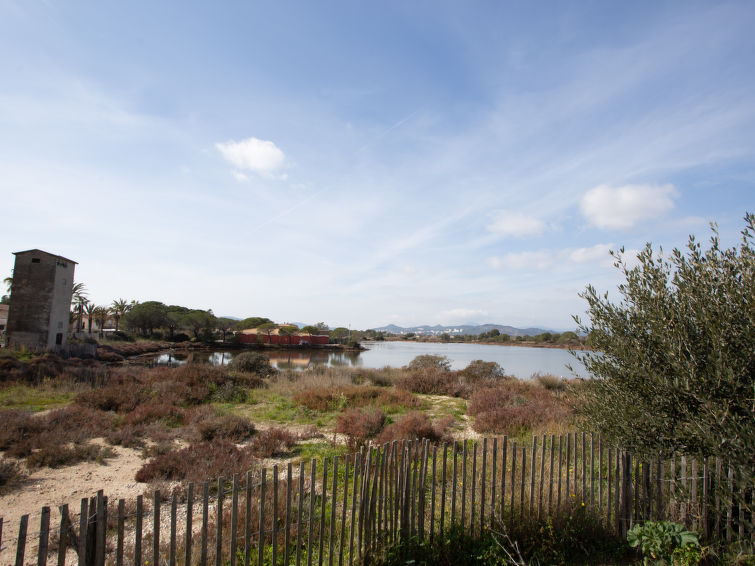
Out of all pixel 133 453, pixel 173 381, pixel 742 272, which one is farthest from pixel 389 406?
pixel 742 272

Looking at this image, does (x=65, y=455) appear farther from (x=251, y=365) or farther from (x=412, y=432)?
(x=251, y=365)

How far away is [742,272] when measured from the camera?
4.38 meters

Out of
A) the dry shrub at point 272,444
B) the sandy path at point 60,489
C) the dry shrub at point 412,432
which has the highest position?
the dry shrub at point 412,432

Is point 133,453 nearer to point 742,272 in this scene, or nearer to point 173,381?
point 173,381

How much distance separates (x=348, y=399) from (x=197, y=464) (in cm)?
827

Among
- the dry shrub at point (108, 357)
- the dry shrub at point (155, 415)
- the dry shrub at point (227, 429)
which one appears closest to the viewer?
the dry shrub at point (227, 429)

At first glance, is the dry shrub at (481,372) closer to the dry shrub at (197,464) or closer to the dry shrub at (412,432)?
the dry shrub at (412,432)

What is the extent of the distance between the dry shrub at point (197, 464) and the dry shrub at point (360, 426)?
2.69m

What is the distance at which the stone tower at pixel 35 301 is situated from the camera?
91.9 ft

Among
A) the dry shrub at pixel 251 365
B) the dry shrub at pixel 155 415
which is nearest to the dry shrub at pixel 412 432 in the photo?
the dry shrub at pixel 155 415

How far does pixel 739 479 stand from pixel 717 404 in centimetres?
80

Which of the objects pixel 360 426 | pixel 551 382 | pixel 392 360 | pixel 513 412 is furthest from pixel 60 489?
pixel 392 360

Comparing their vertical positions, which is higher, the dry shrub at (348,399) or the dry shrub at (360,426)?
the dry shrub at (360,426)

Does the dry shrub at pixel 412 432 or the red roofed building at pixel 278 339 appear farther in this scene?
the red roofed building at pixel 278 339
